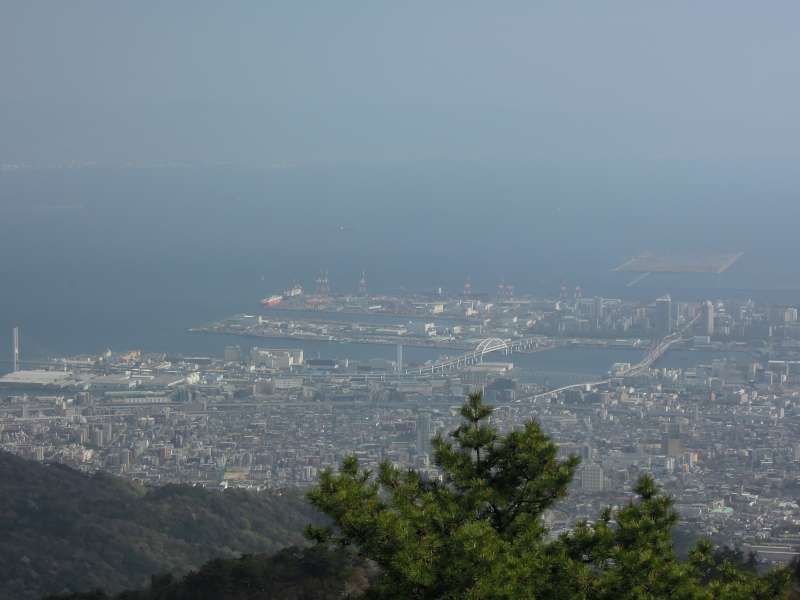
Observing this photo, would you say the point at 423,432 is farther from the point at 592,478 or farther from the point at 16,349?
the point at 16,349

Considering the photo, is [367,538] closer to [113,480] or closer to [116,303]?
[113,480]

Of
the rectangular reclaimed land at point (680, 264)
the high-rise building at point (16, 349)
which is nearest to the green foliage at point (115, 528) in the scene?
the high-rise building at point (16, 349)

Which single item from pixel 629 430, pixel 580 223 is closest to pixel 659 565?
pixel 629 430

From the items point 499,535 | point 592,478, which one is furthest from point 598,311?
point 499,535

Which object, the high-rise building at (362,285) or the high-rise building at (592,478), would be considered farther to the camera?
the high-rise building at (362,285)

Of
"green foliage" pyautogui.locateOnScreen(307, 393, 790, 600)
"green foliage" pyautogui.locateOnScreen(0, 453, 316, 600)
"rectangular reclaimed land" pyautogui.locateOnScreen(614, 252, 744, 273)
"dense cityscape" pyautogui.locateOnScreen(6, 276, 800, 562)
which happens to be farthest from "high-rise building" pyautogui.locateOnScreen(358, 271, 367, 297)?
"green foliage" pyautogui.locateOnScreen(307, 393, 790, 600)

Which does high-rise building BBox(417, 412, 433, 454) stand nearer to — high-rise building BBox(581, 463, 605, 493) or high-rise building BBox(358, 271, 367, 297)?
high-rise building BBox(581, 463, 605, 493)

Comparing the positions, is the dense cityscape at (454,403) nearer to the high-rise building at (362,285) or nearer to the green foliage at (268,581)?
the high-rise building at (362,285)
